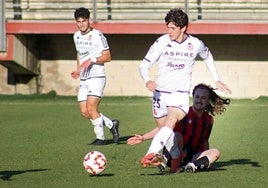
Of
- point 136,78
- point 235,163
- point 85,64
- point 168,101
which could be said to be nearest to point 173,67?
point 168,101

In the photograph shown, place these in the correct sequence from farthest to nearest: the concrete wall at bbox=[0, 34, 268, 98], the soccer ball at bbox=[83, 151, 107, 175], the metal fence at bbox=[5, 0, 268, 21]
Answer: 1. the concrete wall at bbox=[0, 34, 268, 98]
2. the metal fence at bbox=[5, 0, 268, 21]
3. the soccer ball at bbox=[83, 151, 107, 175]

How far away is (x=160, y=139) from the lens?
424 inches

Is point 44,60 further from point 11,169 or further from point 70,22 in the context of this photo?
point 11,169

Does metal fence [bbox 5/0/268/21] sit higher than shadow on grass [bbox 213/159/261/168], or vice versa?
Result: metal fence [bbox 5/0/268/21]

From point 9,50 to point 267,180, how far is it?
681 inches

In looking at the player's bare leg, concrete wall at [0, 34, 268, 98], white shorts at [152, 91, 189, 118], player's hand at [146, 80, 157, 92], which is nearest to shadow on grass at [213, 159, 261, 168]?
white shorts at [152, 91, 189, 118]

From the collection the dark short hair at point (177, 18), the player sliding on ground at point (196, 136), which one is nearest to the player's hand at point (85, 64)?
the player sliding on ground at point (196, 136)

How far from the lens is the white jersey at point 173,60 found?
11312 millimetres

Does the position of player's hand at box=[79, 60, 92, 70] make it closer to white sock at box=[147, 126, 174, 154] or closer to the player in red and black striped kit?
the player in red and black striped kit

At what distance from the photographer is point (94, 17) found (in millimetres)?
27406

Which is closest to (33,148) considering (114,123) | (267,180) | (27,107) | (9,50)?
(114,123)

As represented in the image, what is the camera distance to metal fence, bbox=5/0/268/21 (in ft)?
90.1

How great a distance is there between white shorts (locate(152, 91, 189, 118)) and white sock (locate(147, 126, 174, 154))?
0.47 meters

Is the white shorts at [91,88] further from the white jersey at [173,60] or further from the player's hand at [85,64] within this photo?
the white jersey at [173,60]
